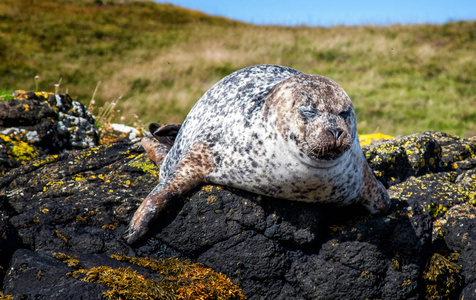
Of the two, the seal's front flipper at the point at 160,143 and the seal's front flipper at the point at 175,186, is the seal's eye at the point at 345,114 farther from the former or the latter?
the seal's front flipper at the point at 160,143

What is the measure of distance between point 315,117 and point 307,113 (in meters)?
0.09

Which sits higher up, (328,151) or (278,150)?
(328,151)

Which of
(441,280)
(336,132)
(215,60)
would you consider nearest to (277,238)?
(336,132)

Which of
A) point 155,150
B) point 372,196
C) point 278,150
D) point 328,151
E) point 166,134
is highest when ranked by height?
point 328,151

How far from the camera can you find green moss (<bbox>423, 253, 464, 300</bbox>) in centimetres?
508

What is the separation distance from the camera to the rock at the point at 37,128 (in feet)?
23.4

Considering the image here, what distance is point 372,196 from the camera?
5.14 meters

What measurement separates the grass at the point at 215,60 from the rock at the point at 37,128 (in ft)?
22.4

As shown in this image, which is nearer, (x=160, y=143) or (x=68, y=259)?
(x=68, y=259)

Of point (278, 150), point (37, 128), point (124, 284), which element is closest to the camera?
point (124, 284)

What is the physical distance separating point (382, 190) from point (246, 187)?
1571mm

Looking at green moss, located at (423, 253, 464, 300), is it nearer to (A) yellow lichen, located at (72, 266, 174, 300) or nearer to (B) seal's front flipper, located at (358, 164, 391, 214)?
(B) seal's front flipper, located at (358, 164, 391, 214)

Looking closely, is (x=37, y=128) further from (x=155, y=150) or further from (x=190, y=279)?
(x=190, y=279)

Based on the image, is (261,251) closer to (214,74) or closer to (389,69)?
(214,74)
